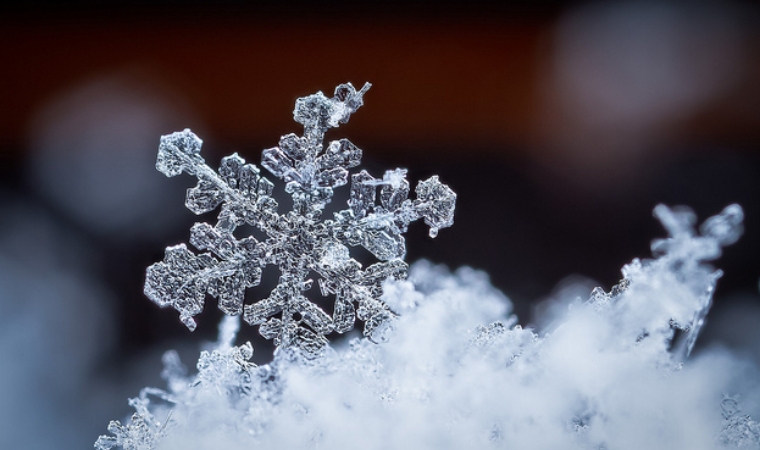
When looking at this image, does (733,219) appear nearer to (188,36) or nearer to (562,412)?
(562,412)

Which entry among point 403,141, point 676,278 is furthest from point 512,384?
point 403,141

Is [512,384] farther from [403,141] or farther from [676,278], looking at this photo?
[403,141]

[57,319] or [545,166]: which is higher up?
[545,166]

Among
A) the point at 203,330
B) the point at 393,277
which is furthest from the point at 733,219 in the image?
the point at 203,330

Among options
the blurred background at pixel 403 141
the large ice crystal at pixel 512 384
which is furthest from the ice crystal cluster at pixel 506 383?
the blurred background at pixel 403 141

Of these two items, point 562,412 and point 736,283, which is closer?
point 562,412

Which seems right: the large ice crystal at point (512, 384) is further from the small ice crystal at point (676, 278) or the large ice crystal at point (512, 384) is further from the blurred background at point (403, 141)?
the blurred background at point (403, 141)
